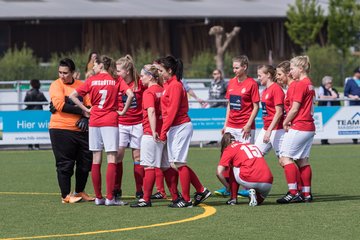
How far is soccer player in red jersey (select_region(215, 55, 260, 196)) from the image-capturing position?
14.8 metres

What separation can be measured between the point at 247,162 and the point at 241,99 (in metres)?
1.35

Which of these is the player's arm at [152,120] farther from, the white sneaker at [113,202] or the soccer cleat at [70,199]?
the soccer cleat at [70,199]

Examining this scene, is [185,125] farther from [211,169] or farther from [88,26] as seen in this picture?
[88,26]

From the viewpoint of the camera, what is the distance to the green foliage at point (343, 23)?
59562 mm

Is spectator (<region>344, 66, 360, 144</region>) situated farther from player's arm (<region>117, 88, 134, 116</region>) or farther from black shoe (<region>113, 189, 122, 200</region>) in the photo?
player's arm (<region>117, 88, 134, 116</region>)

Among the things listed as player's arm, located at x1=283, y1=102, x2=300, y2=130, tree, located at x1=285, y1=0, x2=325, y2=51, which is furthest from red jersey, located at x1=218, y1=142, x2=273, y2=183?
tree, located at x1=285, y1=0, x2=325, y2=51

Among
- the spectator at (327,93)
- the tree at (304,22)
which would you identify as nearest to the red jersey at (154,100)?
the spectator at (327,93)

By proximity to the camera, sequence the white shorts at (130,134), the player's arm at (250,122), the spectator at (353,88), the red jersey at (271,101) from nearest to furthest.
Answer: the red jersey at (271,101) < the player's arm at (250,122) < the white shorts at (130,134) < the spectator at (353,88)

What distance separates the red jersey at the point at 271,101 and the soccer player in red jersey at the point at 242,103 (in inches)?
7.3

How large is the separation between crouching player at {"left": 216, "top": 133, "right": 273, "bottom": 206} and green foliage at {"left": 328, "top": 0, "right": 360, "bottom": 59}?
4570 centimetres

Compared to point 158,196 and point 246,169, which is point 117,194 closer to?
point 158,196

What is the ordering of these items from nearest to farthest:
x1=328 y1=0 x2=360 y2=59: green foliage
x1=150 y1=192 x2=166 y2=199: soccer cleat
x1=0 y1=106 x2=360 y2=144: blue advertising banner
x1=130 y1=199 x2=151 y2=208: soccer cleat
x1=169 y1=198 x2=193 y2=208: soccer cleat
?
1. x1=169 y1=198 x2=193 y2=208: soccer cleat
2. x1=130 y1=199 x2=151 y2=208: soccer cleat
3. x1=150 y1=192 x2=166 y2=199: soccer cleat
4. x1=0 y1=106 x2=360 y2=144: blue advertising banner
5. x1=328 y1=0 x2=360 y2=59: green foliage

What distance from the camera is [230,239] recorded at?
35.3 feet

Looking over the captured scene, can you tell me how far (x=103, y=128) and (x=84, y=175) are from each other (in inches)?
45.5
